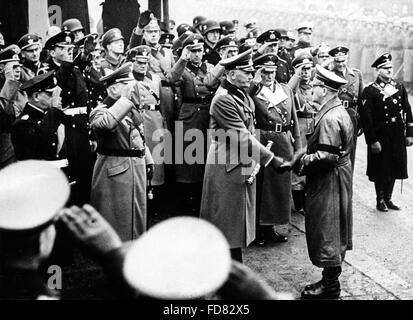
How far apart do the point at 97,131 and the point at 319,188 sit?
1933 mm

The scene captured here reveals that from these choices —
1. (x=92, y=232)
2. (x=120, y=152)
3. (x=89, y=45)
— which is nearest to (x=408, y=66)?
(x=89, y=45)

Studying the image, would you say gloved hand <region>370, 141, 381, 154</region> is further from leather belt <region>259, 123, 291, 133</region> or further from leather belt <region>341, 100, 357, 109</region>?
leather belt <region>259, 123, 291, 133</region>

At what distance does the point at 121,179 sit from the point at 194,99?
2241 millimetres

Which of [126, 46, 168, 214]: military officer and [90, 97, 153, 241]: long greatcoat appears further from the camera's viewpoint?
[126, 46, 168, 214]: military officer

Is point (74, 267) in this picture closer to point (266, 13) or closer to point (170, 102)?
A: point (170, 102)

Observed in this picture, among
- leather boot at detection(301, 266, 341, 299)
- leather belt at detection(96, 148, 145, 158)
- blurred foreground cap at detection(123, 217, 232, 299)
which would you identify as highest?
blurred foreground cap at detection(123, 217, 232, 299)

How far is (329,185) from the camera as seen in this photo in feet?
17.2

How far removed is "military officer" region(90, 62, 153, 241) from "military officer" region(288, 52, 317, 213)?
111 inches

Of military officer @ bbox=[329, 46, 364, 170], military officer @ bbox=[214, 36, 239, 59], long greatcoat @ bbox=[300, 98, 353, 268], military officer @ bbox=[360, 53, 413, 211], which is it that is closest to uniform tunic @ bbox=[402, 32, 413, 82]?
military officer @ bbox=[329, 46, 364, 170]

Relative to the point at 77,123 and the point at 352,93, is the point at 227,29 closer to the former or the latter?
the point at 352,93

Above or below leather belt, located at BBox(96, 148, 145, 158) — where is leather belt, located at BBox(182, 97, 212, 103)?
above

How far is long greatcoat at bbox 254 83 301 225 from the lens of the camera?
6.62 m

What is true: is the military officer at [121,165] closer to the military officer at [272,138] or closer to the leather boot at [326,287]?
the leather boot at [326,287]

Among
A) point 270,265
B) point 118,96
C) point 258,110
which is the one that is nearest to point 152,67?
point 258,110
